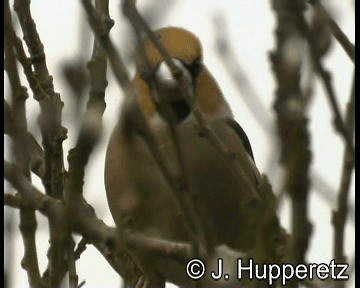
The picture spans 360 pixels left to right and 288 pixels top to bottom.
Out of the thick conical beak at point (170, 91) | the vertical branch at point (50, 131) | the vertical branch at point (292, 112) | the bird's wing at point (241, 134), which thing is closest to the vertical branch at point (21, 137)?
the vertical branch at point (50, 131)

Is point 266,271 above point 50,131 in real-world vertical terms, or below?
below

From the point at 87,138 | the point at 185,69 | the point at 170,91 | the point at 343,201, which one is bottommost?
the point at 185,69

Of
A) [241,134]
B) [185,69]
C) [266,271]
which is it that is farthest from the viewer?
[241,134]

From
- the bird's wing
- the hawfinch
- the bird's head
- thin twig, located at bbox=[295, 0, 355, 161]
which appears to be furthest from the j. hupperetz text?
the bird's wing

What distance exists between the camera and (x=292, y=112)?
138 centimetres

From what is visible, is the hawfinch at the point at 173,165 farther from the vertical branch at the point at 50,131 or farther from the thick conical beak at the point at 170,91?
the vertical branch at the point at 50,131

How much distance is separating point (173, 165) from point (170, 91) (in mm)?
594

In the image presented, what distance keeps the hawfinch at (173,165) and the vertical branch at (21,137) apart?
28.7 inches

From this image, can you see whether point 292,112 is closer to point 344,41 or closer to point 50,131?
point 344,41

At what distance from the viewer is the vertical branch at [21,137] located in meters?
1.71

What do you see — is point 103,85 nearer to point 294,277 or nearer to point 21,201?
point 21,201

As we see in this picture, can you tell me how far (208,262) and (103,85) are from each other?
1.50ft

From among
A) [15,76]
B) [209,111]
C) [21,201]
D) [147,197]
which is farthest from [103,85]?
[209,111]

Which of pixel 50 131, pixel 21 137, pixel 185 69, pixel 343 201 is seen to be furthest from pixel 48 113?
pixel 185 69
